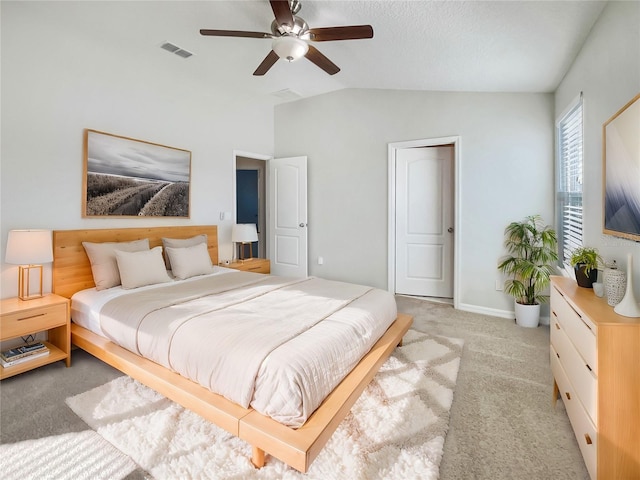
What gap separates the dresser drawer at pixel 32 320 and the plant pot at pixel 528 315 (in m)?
4.14

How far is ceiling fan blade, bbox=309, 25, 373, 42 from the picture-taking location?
2.23 meters

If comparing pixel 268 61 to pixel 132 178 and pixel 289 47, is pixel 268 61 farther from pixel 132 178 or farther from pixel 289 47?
pixel 132 178

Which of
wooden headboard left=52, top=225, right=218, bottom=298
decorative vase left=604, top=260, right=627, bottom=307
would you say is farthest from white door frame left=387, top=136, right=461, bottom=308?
wooden headboard left=52, top=225, right=218, bottom=298

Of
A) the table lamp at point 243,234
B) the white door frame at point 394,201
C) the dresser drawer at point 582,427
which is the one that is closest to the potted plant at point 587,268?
the dresser drawer at point 582,427

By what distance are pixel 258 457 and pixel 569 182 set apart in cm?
335

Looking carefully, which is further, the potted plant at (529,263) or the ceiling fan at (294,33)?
the potted plant at (529,263)

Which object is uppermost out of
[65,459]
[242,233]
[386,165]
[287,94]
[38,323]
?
[287,94]

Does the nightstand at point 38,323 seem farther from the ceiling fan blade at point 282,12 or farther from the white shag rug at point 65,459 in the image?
the ceiling fan blade at point 282,12

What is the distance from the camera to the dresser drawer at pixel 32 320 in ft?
7.23

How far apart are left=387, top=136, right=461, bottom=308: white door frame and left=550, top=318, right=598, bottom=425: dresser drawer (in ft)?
6.34

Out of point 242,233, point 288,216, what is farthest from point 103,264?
point 288,216

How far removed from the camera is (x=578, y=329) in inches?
60.7

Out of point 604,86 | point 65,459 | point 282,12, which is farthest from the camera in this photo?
point 282,12

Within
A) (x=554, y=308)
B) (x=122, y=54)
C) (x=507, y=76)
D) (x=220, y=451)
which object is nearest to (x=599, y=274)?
(x=554, y=308)
